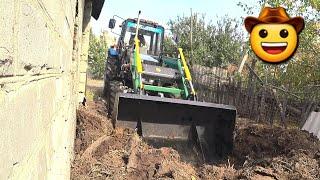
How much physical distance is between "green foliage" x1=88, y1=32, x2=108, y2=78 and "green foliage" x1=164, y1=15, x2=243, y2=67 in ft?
24.6

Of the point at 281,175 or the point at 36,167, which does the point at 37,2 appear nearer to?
the point at 36,167

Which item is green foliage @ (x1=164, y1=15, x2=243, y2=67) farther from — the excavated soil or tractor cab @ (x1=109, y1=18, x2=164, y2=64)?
the excavated soil

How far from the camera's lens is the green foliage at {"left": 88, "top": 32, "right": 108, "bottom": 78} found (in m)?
29.6

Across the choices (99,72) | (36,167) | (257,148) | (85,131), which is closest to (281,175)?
(257,148)

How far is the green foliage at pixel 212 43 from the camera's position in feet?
Result: 73.2

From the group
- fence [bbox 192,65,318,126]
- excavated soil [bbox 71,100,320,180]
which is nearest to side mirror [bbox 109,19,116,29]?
excavated soil [bbox 71,100,320,180]

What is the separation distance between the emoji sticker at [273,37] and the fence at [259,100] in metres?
6.45

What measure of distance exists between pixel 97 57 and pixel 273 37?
2486 centimetres

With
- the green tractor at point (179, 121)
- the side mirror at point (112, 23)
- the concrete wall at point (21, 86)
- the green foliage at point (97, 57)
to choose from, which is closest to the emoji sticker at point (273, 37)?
the green tractor at point (179, 121)

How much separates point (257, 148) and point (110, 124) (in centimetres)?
265

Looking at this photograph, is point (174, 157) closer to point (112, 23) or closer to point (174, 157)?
point (174, 157)

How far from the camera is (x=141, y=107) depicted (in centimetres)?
746

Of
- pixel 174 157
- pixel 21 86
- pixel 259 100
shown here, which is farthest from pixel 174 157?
pixel 259 100

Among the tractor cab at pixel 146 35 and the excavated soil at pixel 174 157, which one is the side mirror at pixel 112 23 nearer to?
the tractor cab at pixel 146 35
